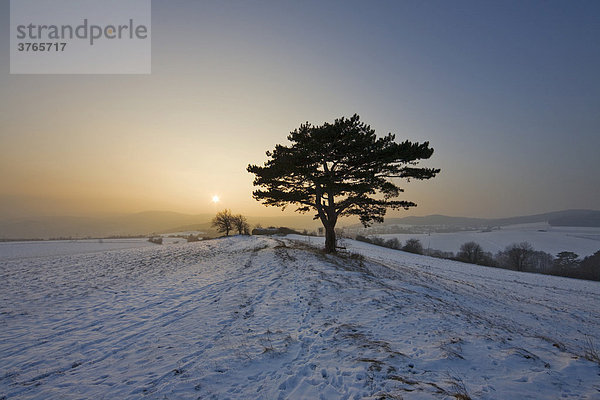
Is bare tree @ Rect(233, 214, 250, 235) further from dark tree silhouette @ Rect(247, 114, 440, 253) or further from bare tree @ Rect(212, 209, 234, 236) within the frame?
dark tree silhouette @ Rect(247, 114, 440, 253)

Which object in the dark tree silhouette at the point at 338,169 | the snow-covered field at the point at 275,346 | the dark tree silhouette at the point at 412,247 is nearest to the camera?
the snow-covered field at the point at 275,346

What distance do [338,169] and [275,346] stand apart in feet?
49.5

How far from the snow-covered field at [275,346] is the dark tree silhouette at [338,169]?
8.95m

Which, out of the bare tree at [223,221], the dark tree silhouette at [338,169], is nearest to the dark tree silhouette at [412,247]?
the dark tree silhouette at [338,169]

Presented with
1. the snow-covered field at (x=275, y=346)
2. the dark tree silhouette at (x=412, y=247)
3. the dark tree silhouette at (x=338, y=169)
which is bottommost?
the dark tree silhouette at (x=412, y=247)

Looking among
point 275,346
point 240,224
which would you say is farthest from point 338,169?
point 240,224

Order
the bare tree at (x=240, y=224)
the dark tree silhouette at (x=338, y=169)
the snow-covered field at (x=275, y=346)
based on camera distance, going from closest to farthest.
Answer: the snow-covered field at (x=275, y=346) < the dark tree silhouette at (x=338, y=169) < the bare tree at (x=240, y=224)

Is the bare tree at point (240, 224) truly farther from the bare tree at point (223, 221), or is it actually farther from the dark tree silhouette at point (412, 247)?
the dark tree silhouette at point (412, 247)

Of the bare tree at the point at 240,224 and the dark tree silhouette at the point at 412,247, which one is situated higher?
the bare tree at the point at 240,224

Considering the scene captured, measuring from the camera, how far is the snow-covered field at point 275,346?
14.3 ft

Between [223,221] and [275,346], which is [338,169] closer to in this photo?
[275,346]

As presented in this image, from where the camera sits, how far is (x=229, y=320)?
7746mm

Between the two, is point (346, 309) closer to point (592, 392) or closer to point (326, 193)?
point (592, 392)

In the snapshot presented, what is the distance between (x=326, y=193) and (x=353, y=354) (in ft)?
50.2
